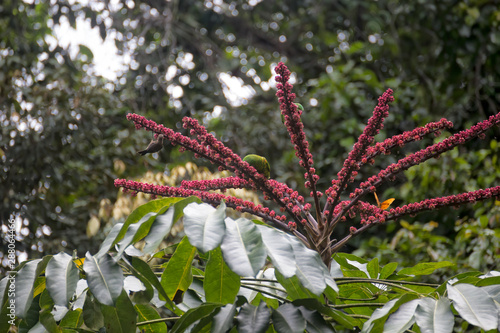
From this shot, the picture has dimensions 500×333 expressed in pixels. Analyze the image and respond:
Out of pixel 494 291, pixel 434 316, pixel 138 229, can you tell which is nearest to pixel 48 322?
pixel 138 229

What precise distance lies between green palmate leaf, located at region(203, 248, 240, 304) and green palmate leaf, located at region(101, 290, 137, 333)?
4.6 inches

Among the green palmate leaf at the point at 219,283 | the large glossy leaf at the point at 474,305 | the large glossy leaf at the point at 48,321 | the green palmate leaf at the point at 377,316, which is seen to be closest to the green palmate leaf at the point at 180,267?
the green palmate leaf at the point at 219,283

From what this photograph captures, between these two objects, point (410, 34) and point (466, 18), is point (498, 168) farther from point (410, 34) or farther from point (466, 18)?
point (410, 34)

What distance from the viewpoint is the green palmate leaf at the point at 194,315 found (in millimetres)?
769

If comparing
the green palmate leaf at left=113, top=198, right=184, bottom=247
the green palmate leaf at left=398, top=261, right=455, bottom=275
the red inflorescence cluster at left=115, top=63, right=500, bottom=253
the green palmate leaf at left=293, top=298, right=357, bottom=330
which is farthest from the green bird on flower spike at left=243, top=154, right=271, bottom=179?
the green palmate leaf at left=398, top=261, right=455, bottom=275

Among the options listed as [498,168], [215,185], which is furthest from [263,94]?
[215,185]

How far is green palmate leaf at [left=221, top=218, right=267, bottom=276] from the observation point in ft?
2.17

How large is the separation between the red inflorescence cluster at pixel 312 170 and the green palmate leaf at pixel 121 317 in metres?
0.23

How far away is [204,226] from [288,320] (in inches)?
7.2

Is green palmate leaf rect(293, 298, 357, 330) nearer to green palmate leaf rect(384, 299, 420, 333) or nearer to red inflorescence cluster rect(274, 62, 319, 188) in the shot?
green palmate leaf rect(384, 299, 420, 333)

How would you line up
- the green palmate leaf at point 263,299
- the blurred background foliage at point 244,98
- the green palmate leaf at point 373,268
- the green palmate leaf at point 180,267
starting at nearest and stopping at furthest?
1. the green palmate leaf at point 180,267
2. the green palmate leaf at point 263,299
3. the green palmate leaf at point 373,268
4. the blurred background foliage at point 244,98

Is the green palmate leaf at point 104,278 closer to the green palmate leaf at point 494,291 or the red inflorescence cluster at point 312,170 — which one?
the red inflorescence cluster at point 312,170

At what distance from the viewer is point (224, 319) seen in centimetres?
74

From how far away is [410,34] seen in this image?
4348mm
